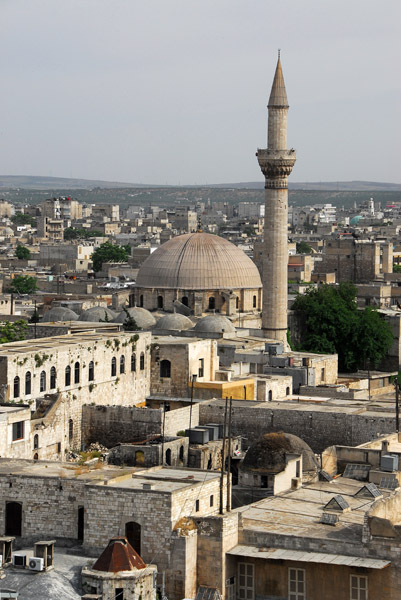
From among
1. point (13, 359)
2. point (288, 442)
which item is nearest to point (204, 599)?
point (288, 442)

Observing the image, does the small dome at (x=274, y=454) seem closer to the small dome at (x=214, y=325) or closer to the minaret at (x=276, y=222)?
the small dome at (x=214, y=325)

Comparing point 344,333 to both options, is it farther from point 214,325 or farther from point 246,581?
point 246,581

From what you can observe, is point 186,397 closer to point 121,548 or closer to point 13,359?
point 13,359

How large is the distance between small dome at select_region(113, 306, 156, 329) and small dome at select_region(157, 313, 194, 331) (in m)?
0.56

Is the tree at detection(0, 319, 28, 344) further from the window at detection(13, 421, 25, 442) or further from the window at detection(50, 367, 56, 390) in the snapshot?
the window at detection(13, 421, 25, 442)

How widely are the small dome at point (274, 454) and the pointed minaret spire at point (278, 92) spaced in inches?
913

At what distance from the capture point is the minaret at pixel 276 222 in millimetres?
46594

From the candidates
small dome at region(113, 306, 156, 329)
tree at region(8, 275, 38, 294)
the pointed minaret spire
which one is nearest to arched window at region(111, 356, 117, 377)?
small dome at region(113, 306, 156, 329)

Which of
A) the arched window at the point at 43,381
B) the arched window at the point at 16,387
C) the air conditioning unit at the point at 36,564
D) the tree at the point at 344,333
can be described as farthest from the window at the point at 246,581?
the tree at the point at 344,333

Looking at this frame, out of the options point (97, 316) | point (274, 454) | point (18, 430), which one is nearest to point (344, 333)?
point (97, 316)

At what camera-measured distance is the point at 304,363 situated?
1526 inches

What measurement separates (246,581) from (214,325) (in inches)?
862

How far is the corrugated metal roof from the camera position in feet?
65.7

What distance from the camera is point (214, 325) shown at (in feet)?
139
